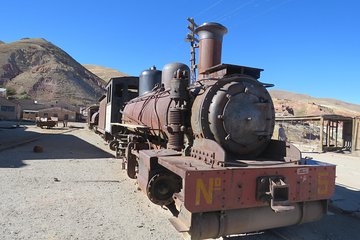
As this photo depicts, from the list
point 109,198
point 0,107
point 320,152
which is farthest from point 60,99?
point 109,198

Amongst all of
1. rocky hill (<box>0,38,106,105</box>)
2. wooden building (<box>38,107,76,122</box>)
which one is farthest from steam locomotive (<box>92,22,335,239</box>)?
rocky hill (<box>0,38,106,105</box>)

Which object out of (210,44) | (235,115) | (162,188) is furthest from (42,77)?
(235,115)

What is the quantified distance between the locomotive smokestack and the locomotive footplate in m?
2.03

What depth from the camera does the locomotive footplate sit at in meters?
3.59

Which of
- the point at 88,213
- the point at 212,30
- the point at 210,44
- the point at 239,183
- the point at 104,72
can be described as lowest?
the point at 88,213

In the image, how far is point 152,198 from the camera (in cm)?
475

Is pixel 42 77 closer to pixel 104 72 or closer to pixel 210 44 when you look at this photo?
pixel 104 72

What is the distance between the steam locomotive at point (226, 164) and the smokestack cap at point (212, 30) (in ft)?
0.06

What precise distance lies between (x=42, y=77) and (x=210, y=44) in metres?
100

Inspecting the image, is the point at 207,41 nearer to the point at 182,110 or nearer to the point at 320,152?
the point at 182,110

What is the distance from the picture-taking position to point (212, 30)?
561 centimetres

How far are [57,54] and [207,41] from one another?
125 meters

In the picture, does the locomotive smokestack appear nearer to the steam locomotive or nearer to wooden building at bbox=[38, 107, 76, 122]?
the steam locomotive

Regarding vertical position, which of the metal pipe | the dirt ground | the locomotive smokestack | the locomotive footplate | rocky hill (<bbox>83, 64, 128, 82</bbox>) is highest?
rocky hill (<bbox>83, 64, 128, 82</bbox>)
